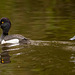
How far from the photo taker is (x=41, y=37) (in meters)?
13.5

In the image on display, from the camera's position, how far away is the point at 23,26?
635 inches

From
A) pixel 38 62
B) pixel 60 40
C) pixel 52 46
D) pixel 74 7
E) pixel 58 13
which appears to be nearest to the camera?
pixel 38 62

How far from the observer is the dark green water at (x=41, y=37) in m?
9.13

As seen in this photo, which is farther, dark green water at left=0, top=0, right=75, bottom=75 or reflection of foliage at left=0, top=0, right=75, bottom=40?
reflection of foliage at left=0, top=0, right=75, bottom=40

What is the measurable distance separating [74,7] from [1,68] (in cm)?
1341

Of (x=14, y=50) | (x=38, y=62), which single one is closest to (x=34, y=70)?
(x=38, y=62)

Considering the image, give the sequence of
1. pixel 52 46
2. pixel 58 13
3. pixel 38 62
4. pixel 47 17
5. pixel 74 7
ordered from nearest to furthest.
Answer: pixel 38 62 → pixel 52 46 → pixel 47 17 → pixel 58 13 → pixel 74 7

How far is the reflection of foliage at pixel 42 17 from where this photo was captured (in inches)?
578

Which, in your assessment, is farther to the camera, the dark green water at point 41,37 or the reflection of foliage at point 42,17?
the reflection of foliage at point 42,17

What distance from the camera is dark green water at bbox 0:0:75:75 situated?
913 cm

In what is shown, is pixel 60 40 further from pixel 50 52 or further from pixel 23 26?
pixel 23 26

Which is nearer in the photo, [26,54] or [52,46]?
[26,54]

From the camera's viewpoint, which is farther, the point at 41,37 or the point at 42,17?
the point at 42,17

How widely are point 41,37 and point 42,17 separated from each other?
5172mm
